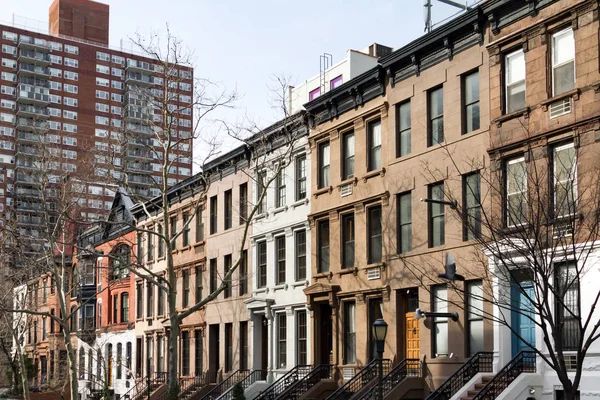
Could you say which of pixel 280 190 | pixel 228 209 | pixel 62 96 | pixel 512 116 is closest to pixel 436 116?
pixel 512 116

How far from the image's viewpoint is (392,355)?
30562mm

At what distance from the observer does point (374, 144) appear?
32.9 metres

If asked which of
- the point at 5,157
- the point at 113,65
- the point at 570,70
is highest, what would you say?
the point at 113,65

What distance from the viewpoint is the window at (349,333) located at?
3328cm

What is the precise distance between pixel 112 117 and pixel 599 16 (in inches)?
4881

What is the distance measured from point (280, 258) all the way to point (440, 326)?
1175 cm

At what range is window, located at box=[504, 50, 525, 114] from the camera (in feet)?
84.4

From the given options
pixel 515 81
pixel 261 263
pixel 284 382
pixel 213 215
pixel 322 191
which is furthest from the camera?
pixel 213 215

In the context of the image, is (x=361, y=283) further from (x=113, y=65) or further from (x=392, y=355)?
(x=113, y=65)

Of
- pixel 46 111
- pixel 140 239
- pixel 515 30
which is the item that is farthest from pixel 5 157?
pixel 515 30

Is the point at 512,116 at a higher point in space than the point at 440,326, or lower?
higher

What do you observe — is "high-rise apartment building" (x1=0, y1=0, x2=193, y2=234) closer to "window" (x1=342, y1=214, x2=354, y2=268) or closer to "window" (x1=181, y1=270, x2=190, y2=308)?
"window" (x1=181, y1=270, x2=190, y2=308)

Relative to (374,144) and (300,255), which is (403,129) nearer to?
(374,144)

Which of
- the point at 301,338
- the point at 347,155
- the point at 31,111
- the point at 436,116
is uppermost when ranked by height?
the point at 31,111
